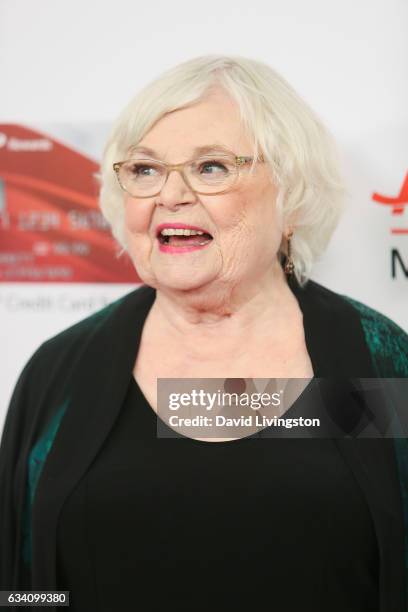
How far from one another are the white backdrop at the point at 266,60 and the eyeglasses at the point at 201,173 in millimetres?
412

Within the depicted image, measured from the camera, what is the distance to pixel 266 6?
1.50 m

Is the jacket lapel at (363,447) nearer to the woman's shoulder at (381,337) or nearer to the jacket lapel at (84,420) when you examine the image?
the woman's shoulder at (381,337)

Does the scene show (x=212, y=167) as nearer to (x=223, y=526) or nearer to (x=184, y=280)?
(x=184, y=280)

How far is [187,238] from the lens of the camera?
1223mm

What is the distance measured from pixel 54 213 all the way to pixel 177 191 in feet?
1.85

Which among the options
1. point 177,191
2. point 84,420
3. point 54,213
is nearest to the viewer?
point 177,191

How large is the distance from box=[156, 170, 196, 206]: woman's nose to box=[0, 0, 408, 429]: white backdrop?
1.52 feet

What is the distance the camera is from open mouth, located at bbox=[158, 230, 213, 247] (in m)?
1.21

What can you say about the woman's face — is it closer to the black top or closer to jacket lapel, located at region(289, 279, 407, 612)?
jacket lapel, located at region(289, 279, 407, 612)

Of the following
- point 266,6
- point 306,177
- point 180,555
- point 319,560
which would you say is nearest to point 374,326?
point 306,177

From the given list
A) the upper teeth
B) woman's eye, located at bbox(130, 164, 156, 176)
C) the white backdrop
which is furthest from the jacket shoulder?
woman's eye, located at bbox(130, 164, 156, 176)

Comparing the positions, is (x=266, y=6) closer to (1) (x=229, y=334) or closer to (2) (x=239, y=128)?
(2) (x=239, y=128)

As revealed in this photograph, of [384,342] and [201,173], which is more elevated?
[201,173]

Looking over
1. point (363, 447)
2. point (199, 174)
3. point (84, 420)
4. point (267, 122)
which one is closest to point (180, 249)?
point (199, 174)
